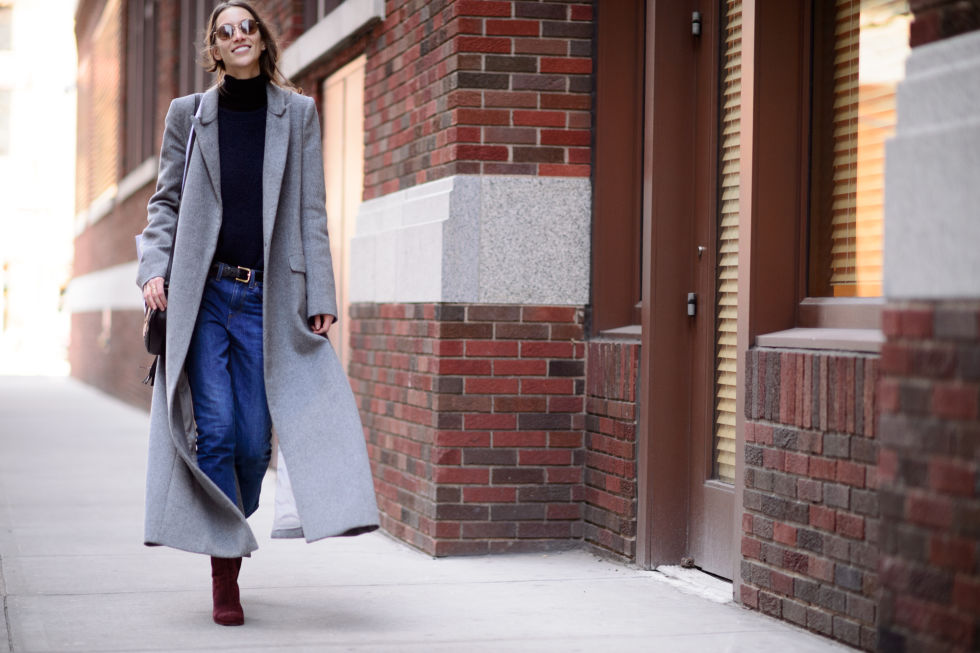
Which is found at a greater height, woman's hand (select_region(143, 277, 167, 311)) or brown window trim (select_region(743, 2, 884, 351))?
brown window trim (select_region(743, 2, 884, 351))

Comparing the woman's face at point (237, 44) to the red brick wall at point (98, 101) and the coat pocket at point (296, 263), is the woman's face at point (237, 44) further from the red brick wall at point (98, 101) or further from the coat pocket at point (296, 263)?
the red brick wall at point (98, 101)

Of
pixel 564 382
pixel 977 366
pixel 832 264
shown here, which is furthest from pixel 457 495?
pixel 977 366

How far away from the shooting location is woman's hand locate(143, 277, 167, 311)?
15.9ft

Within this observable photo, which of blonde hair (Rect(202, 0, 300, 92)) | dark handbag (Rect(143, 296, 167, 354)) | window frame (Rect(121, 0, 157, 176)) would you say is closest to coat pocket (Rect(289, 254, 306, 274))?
dark handbag (Rect(143, 296, 167, 354))

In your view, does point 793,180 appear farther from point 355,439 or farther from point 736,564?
point 355,439

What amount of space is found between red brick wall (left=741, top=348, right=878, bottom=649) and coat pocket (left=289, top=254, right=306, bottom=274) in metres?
1.55

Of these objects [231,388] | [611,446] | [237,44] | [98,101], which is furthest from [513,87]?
[98,101]

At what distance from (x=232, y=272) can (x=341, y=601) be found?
129 cm

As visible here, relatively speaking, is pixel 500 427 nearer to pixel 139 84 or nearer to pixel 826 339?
pixel 826 339

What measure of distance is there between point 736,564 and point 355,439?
4.68ft

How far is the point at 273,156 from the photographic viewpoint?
16.1 ft

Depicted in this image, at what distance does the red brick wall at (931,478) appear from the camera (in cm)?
312

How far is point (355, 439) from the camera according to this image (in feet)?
15.9

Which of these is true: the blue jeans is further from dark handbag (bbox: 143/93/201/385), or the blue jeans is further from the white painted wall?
the white painted wall
